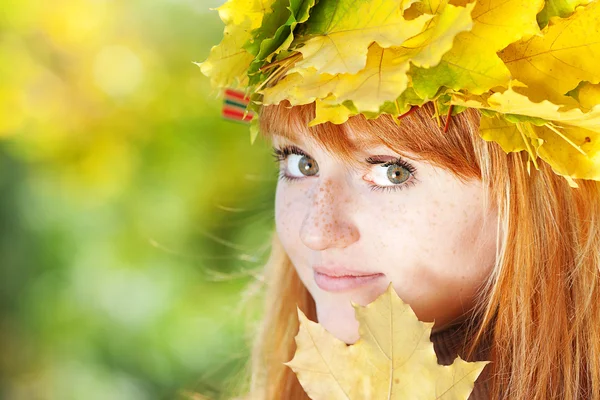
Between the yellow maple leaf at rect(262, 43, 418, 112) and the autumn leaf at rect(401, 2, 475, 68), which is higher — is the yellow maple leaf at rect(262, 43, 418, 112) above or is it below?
below

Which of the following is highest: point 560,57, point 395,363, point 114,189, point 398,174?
point 560,57

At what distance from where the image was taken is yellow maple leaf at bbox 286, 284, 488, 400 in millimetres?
646

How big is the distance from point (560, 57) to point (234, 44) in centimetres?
30

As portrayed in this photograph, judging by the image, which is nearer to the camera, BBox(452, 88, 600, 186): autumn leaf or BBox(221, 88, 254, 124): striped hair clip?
BBox(452, 88, 600, 186): autumn leaf

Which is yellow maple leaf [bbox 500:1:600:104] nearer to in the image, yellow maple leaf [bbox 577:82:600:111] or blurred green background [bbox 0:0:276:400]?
yellow maple leaf [bbox 577:82:600:111]

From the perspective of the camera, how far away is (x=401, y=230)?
742 mm

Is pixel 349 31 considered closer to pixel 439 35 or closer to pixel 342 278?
pixel 439 35

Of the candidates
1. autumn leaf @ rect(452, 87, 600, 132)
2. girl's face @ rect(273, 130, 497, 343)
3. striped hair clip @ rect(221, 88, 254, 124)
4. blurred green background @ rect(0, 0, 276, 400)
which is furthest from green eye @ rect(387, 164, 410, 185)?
blurred green background @ rect(0, 0, 276, 400)

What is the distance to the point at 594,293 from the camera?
76 centimetres

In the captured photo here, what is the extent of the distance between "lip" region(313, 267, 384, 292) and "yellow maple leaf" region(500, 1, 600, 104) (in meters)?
0.24

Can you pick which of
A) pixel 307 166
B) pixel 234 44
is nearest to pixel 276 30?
pixel 234 44

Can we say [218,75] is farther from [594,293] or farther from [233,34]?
[594,293]

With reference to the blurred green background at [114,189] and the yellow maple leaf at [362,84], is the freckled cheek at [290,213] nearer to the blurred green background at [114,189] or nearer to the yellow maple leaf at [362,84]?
the yellow maple leaf at [362,84]

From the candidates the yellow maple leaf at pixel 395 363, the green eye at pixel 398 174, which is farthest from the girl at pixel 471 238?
the yellow maple leaf at pixel 395 363
